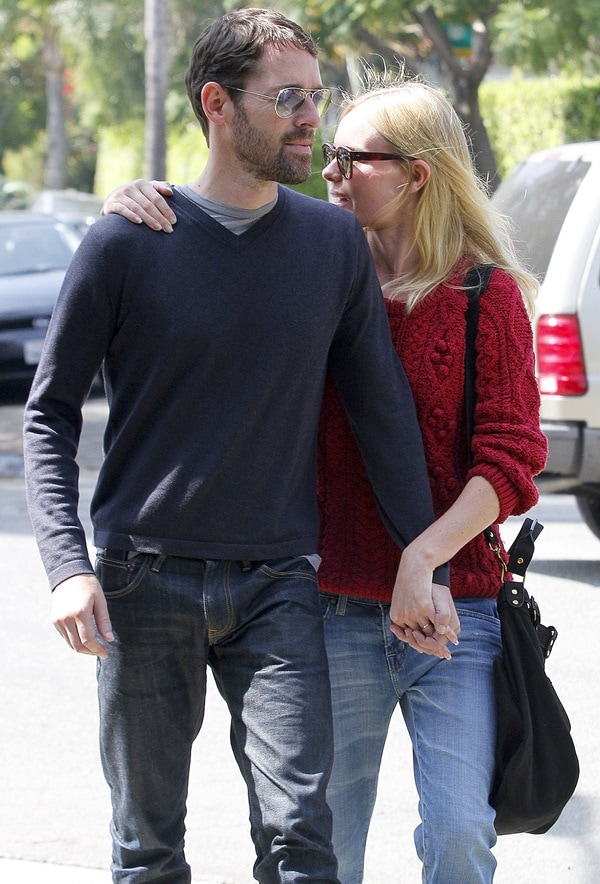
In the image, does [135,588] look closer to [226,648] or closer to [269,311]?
[226,648]

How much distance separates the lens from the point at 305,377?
2.48 meters

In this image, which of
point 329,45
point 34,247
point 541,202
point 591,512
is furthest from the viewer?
point 329,45

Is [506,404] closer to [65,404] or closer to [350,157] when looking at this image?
[350,157]

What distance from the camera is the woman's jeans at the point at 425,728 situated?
235 cm

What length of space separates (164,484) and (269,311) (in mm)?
372

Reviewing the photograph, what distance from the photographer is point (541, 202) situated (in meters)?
6.64

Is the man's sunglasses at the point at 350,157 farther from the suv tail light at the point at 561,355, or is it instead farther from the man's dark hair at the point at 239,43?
the suv tail light at the point at 561,355

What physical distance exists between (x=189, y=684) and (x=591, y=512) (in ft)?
16.0

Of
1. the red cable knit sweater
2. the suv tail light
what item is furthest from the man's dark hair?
the suv tail light

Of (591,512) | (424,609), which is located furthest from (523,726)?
(591,512)

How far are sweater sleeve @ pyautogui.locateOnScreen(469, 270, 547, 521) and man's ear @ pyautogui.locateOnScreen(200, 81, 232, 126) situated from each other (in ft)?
2.00

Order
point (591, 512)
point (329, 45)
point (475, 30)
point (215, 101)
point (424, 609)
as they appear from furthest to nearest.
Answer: point (475, 30)
point (329, 45)
point (591, 512)
point (215, 101)
point (424, 609)

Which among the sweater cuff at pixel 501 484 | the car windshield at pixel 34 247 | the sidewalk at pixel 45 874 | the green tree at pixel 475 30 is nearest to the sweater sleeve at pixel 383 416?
the sweater cuff at pixel 501 484

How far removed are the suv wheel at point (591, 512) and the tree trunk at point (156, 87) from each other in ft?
34.1
